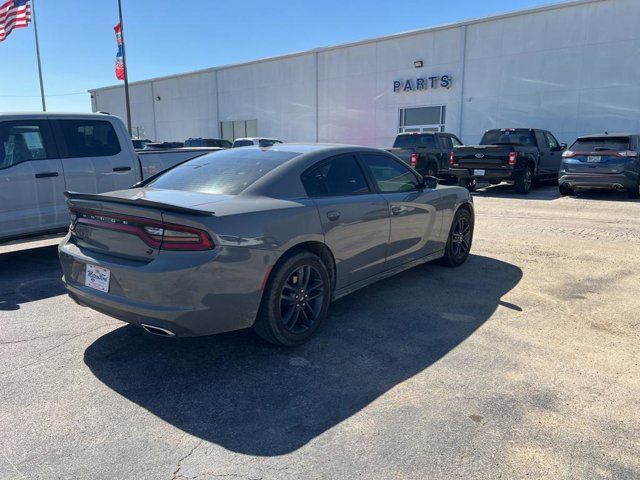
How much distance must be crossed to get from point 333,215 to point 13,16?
27.0 meters

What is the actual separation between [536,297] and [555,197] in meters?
9.69

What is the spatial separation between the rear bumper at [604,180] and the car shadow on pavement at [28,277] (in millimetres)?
12148

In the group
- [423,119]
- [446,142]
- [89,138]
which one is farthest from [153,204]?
[423,119]

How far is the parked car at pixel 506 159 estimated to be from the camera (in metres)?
13.5

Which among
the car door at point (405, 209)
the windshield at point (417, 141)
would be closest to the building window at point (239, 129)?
the windshield at point (417, 141)

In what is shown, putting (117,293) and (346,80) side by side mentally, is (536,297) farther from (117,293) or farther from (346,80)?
(346,80)

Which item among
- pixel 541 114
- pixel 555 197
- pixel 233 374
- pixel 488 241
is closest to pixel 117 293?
pixel 233 374

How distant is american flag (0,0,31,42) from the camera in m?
23.5

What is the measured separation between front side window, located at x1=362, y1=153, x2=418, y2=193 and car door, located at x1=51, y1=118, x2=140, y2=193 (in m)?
3.89


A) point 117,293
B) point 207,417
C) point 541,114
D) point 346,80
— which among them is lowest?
point 207,417

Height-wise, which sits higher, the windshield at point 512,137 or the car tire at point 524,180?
the windshield at point 512,137

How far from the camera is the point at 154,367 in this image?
3.45 m

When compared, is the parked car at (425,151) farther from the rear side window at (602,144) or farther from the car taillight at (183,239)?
the car taillight at (183,239)

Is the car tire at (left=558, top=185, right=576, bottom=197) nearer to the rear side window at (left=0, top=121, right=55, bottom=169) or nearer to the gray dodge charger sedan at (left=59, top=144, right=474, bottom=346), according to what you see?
the gray dodge charger sedan at (left=59, top=144, right=474, bottom=346)
